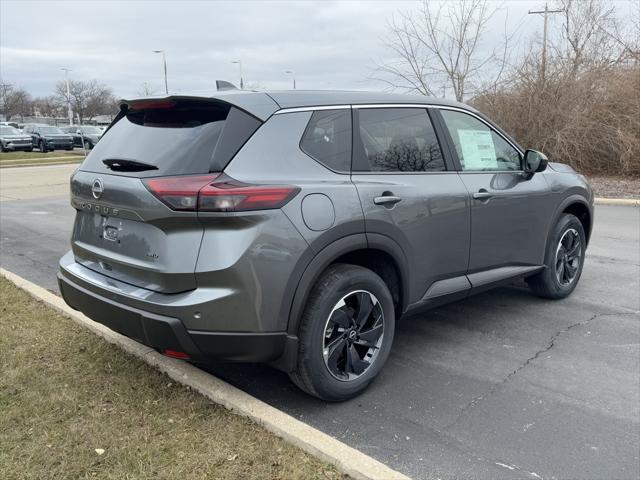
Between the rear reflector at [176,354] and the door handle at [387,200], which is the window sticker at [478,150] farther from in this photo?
the rear reflector at [176,354]

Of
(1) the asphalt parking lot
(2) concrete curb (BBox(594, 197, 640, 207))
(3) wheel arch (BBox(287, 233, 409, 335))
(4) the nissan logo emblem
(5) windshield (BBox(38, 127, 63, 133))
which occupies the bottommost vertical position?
(1) the asphalt parking lot

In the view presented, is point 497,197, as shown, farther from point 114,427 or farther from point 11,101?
point 11,101

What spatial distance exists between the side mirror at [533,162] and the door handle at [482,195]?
2.18ft

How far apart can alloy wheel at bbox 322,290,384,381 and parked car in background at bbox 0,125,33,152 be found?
36969 mm

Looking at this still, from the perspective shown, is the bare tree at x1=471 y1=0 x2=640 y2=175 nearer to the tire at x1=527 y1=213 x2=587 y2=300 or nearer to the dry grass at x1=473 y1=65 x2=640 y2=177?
the dry grass at x1=473 y1=65 x2=640 y2=177

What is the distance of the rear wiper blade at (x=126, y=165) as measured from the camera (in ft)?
10.3

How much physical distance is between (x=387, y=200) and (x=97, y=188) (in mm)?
1678

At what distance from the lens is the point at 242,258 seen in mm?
2826

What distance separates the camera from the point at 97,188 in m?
3.30

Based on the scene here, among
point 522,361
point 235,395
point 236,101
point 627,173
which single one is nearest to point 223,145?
point 236,101

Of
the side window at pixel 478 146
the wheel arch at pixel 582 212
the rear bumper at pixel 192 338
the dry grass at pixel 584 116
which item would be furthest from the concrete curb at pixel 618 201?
the rear bumper at pixel 192 338

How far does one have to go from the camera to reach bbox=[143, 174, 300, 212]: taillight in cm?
281

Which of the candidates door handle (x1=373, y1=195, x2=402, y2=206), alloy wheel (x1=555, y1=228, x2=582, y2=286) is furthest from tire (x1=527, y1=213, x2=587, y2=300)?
door handle (x1=373, y1=195, x2=402, y2=206)

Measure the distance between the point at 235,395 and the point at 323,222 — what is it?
111 centimetres
